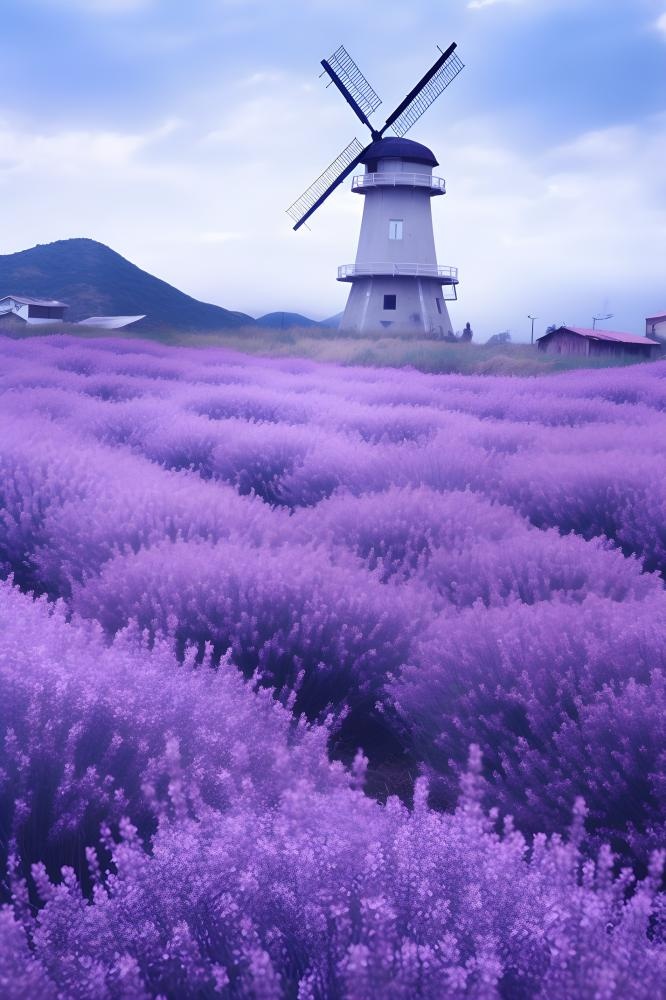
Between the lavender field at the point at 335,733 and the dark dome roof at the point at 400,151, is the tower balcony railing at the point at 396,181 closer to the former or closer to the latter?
the dark dome roof at the point at 400,151

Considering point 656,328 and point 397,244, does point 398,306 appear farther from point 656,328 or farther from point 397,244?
point 656,328

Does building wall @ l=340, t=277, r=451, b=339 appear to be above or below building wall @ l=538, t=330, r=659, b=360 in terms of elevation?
above

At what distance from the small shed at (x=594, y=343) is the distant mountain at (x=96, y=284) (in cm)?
7119

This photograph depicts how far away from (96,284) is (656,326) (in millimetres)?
78825

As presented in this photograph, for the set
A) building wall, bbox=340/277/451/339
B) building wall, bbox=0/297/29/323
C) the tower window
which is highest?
the tower window

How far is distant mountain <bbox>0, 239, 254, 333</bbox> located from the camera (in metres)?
98.7

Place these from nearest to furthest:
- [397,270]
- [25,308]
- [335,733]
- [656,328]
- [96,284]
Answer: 1. [335,733]
2. [397,270]
3. [656,328]
4. [25,308]
5. [96,284]

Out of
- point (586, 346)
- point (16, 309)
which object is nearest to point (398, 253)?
point (586, 346)

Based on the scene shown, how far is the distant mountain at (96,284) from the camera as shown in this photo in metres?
98.7

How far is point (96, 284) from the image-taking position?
107000 mm

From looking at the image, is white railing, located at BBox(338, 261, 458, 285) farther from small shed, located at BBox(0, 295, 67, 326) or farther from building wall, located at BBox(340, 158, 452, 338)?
small shed, located at BBox(0, 295, 67, 326)

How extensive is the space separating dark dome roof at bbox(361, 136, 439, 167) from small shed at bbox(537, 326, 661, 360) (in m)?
7.42

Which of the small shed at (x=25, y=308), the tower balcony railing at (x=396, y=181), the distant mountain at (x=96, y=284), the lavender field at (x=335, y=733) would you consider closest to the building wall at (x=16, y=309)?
the small shed at (x=25, y=308)

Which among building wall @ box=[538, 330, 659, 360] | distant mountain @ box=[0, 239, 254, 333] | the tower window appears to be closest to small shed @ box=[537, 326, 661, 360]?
building wall @ box=[538, 330, 659, 360]
